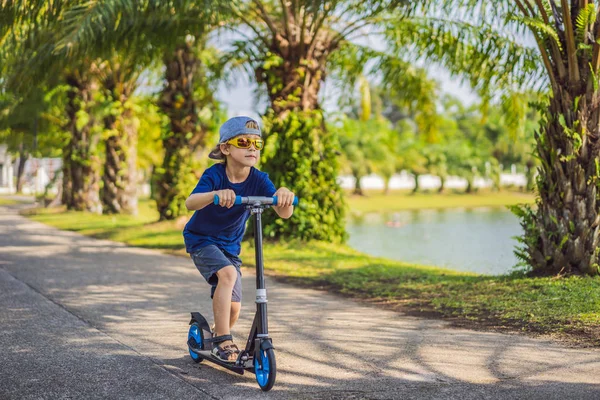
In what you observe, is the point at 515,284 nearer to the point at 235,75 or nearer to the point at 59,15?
the point at 59,15

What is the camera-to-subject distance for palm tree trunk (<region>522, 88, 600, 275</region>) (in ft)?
25.3

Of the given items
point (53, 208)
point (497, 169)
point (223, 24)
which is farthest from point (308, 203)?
point (497, 169)

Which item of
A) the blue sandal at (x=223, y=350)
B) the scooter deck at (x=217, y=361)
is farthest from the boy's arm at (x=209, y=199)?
the scooter deck at (x=217, y=361)

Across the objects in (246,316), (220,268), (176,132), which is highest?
(176,132)

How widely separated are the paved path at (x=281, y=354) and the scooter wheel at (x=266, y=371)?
6 cm

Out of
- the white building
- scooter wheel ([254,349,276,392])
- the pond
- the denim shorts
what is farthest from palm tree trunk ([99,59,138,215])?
the white building

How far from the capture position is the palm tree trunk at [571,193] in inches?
303

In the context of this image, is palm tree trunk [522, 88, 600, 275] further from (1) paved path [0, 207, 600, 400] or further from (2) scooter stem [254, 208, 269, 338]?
(2) scooter stem [254, 208, 269, 338]

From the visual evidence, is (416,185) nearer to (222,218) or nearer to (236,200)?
(222,218)

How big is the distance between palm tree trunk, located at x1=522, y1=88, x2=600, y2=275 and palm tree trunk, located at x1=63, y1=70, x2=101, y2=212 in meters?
15.5

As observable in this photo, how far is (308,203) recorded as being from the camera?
12289 mm

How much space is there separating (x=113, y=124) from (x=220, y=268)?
16.2m

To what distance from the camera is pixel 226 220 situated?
4602 mm

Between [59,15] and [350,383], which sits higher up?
[59,15]
